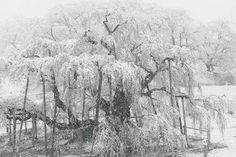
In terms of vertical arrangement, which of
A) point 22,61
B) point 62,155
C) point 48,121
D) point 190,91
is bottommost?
point 62,155

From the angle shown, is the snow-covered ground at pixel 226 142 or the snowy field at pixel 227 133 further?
the snowy field at pixel 227 133

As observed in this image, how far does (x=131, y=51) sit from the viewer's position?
1366 centimetres

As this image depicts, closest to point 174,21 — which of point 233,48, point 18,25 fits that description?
point 233,48

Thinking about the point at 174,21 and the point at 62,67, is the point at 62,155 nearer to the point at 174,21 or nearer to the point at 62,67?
the point at 62,67

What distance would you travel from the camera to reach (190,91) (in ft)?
44.9

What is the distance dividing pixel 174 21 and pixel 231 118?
31.2 feet

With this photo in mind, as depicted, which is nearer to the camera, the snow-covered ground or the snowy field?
the snow-covered ground

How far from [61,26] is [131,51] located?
43.2 ft

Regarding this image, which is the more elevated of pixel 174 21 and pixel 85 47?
pixel 174 21

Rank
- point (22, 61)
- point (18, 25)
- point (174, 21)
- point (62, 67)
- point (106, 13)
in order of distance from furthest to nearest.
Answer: point (18, 25) < point (174, 21) < point (106, 13) < point (22, 61) < point (62, 67)

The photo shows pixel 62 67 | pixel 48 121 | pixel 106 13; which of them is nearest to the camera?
pixel 62 67

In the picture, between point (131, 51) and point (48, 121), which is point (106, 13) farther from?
point (48, 121)

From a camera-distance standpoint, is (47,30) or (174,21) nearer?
(47,30)

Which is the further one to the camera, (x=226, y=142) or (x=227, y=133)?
(x=227, y=133)
